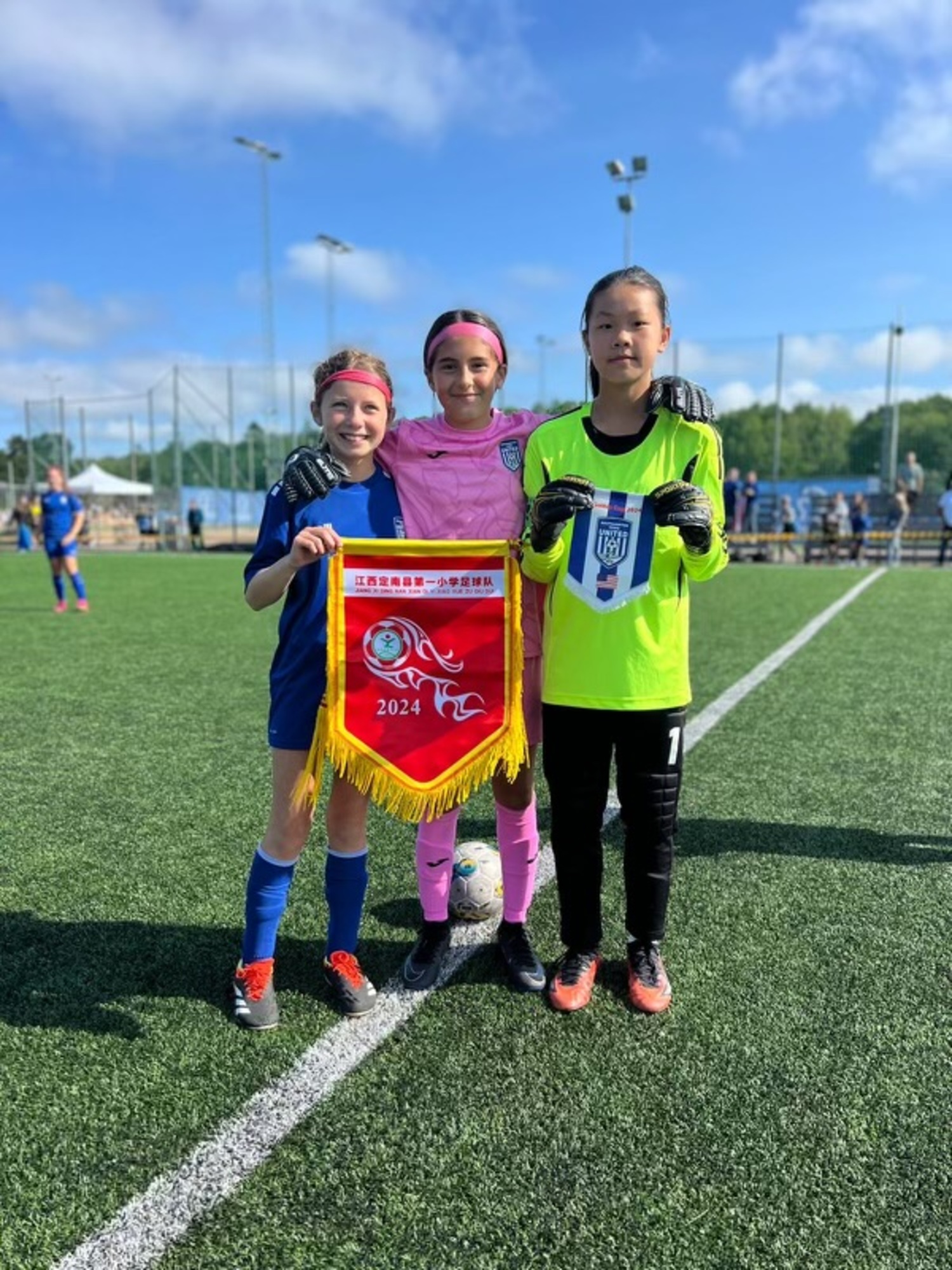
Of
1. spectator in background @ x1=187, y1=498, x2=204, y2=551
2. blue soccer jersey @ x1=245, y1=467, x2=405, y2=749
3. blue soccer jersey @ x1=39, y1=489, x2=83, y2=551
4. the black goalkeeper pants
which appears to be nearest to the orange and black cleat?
blue soccer jersey @ x1=245, y1=467, x2=405, y2=749

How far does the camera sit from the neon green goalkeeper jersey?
2.68m

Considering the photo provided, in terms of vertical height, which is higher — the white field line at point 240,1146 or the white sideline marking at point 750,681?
the white sideline marking at point 750,681

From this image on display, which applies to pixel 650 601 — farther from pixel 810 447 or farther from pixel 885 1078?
pixel 810 447

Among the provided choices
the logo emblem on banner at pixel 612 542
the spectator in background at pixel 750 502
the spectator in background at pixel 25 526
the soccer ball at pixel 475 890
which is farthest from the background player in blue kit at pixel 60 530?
the spectator in background at pixel 25 526

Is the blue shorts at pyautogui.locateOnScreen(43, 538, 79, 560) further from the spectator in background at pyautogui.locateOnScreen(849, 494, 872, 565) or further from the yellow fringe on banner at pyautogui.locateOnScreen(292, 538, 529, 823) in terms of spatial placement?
the spectator in background at pyautogui.locateOnScreen(849, 494, 872, 565)

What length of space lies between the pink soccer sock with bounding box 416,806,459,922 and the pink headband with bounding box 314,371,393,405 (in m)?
1.35

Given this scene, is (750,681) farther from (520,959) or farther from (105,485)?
(105,485)

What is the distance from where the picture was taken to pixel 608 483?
105 inches

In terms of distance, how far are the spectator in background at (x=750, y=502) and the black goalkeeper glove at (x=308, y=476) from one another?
975 inches

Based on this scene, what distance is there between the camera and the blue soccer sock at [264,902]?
2783 mm

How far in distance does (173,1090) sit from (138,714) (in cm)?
470

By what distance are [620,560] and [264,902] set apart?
1.46 m

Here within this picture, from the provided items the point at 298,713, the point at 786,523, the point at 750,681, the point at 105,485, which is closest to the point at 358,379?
the point at 298,713

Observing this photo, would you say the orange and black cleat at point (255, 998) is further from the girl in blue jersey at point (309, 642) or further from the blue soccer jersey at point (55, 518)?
the blue soccer jersey at point (55, 518)
